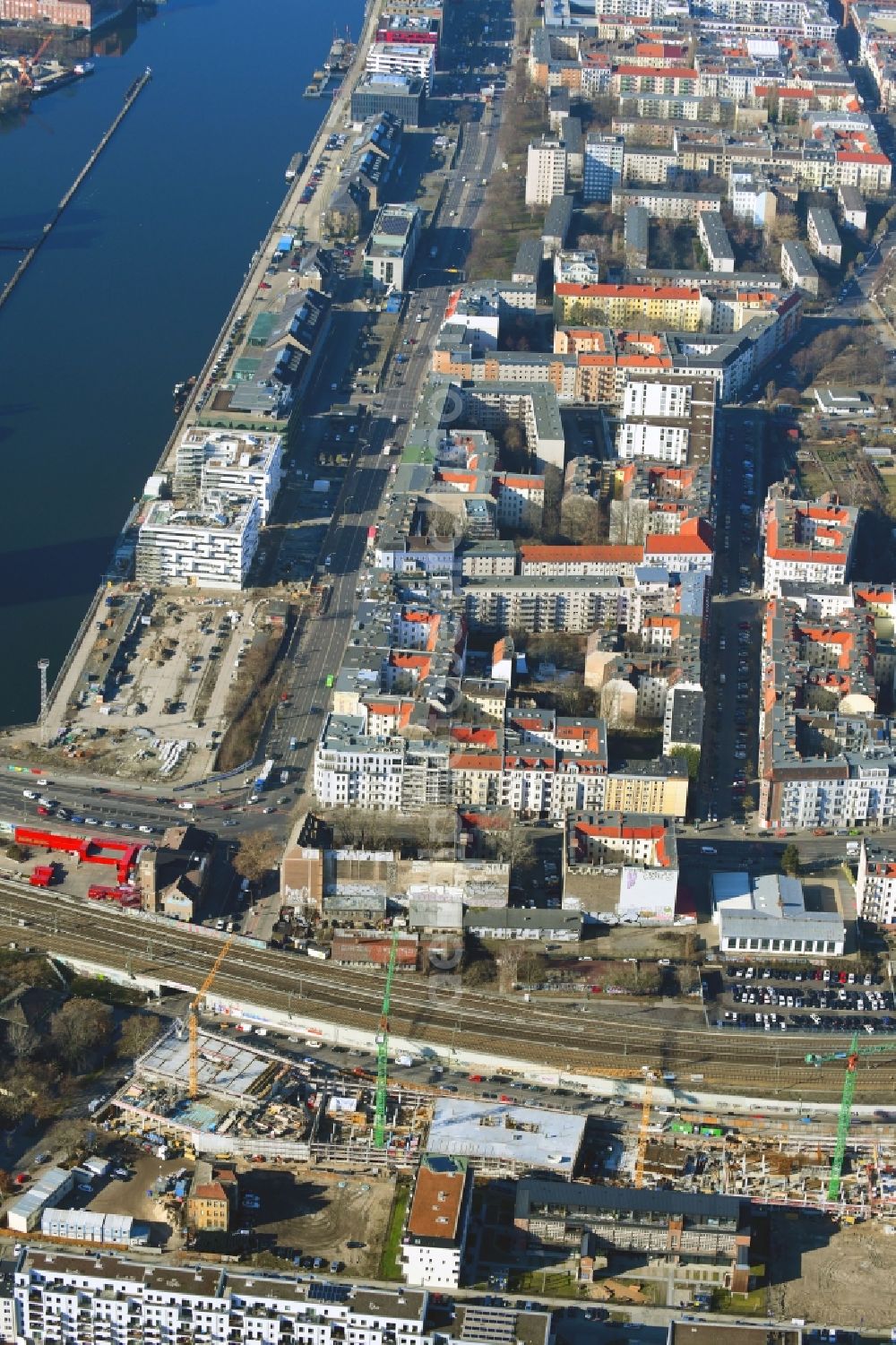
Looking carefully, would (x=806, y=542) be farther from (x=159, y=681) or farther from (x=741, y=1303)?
(x=741, y=1303)

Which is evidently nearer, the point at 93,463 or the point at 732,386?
the point at 93,463

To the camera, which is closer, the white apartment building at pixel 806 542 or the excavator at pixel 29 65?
the white apartment building at pixel 806 542

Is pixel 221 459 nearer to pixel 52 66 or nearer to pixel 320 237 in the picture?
pixel 320 237

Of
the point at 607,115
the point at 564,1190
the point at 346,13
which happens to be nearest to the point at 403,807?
the point at 564,1190

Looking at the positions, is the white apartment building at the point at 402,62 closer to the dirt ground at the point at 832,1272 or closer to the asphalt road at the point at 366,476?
the asphalt road at the point at 366,476

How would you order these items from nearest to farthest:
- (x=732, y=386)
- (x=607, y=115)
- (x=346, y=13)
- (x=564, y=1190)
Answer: (x=564, y=1190), (x=732, y=386), (x=607, y=115), (x=346, y=13)

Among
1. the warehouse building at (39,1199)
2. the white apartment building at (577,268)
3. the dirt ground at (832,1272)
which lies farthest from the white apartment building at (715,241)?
the warehouse building at (39,1199)
